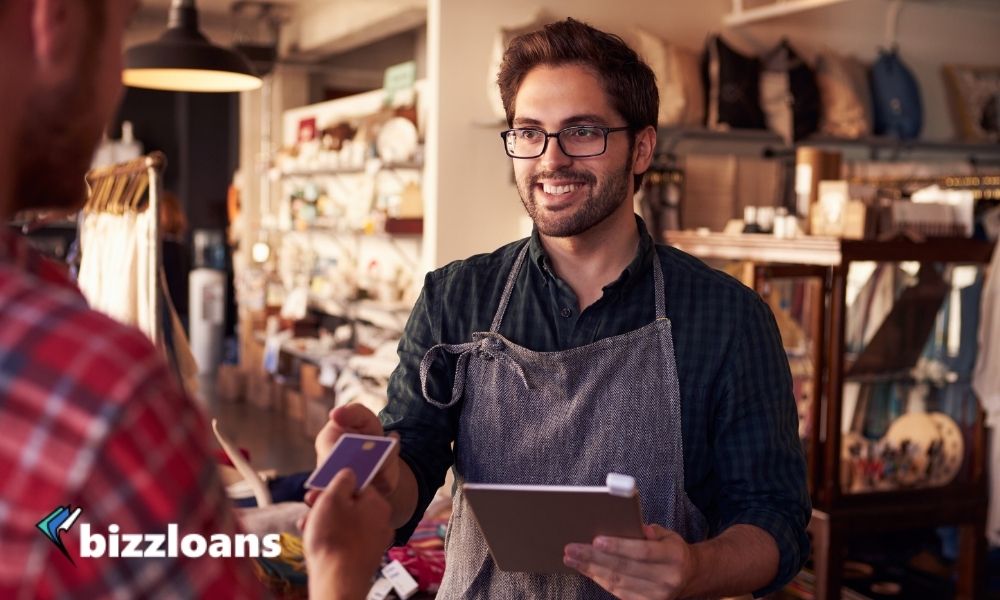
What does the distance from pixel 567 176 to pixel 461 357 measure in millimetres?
402

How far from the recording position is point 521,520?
1.53 meters

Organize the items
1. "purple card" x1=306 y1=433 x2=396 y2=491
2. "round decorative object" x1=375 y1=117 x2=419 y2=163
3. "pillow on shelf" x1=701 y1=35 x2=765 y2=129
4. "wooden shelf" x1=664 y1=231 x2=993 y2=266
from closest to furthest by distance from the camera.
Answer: "purple card" x1=306 y1=433 x2=396 y2=491 < "wooden shelf" x1=664 y1=231 x2=993 y2=266 < "pillow on shelf" x1=701 y1=35 x2=765 y2=129 < "round decorative object" x1=375 y1=117 x2=419 y2=163

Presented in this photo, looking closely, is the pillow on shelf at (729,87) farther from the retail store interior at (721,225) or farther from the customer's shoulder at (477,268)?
the customer's shoulder at (477,268)

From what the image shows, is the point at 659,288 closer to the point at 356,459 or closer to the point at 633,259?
the point at 633,259

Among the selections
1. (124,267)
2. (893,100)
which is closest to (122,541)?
(124,267)

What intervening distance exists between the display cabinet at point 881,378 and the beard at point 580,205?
2.10 meters

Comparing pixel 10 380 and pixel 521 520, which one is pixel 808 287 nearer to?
pixel 521 520

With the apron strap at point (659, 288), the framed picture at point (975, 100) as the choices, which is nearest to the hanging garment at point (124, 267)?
the apron strap at point (659, 288)

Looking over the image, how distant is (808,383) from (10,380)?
376cm

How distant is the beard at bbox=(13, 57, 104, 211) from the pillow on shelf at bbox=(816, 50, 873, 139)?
610 cm

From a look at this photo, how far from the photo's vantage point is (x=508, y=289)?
6.73 ft

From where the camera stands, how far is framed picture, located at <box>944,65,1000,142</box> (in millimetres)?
6906

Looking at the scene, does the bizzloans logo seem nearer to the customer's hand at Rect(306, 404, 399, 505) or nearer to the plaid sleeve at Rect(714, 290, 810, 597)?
the customer's hand at Rect(306, 404, 399, 505)

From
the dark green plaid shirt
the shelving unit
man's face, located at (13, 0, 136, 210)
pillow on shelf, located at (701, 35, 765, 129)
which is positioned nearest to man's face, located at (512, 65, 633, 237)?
the dark green plaid shirt
